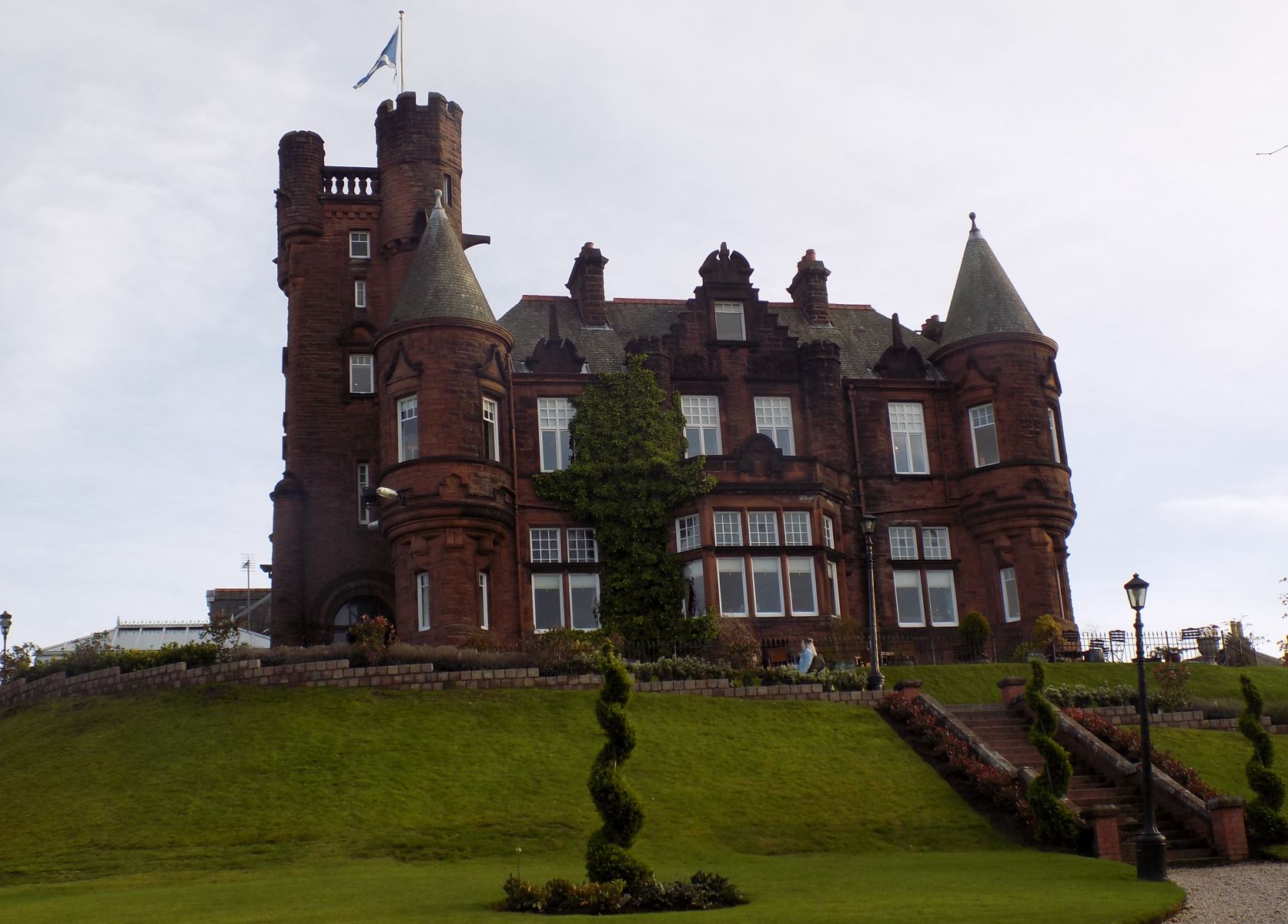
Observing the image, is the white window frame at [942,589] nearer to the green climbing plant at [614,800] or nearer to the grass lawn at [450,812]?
the grass lawn at [450,812]

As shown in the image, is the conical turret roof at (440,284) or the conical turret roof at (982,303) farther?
the conical turret roof at (982,303)

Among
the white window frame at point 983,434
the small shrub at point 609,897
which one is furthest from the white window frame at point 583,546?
the small shrub at point 609,897

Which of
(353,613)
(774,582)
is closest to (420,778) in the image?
(774,582)

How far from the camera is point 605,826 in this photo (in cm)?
1961

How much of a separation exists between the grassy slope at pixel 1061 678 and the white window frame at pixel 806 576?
3.43 meters

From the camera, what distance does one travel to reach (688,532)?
4241 centimetres

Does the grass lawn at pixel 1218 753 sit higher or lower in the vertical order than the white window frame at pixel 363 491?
lower

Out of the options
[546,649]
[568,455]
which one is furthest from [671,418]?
[546,649]

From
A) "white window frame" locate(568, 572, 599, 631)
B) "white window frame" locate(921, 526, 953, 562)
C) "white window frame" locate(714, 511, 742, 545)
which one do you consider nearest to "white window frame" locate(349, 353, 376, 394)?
"white window frame" locate(568, 572, 599, 631)

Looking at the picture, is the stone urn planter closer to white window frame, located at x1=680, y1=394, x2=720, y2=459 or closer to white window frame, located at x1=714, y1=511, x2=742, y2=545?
white window frame, located at x1=714, y1=511, x2=742, y2=545

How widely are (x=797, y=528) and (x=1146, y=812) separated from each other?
2022 cm

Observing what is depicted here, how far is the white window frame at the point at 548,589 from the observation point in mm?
42531

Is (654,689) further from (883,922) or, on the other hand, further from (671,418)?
(883,922)

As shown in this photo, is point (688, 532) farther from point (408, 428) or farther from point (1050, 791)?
point (1050, 791)
